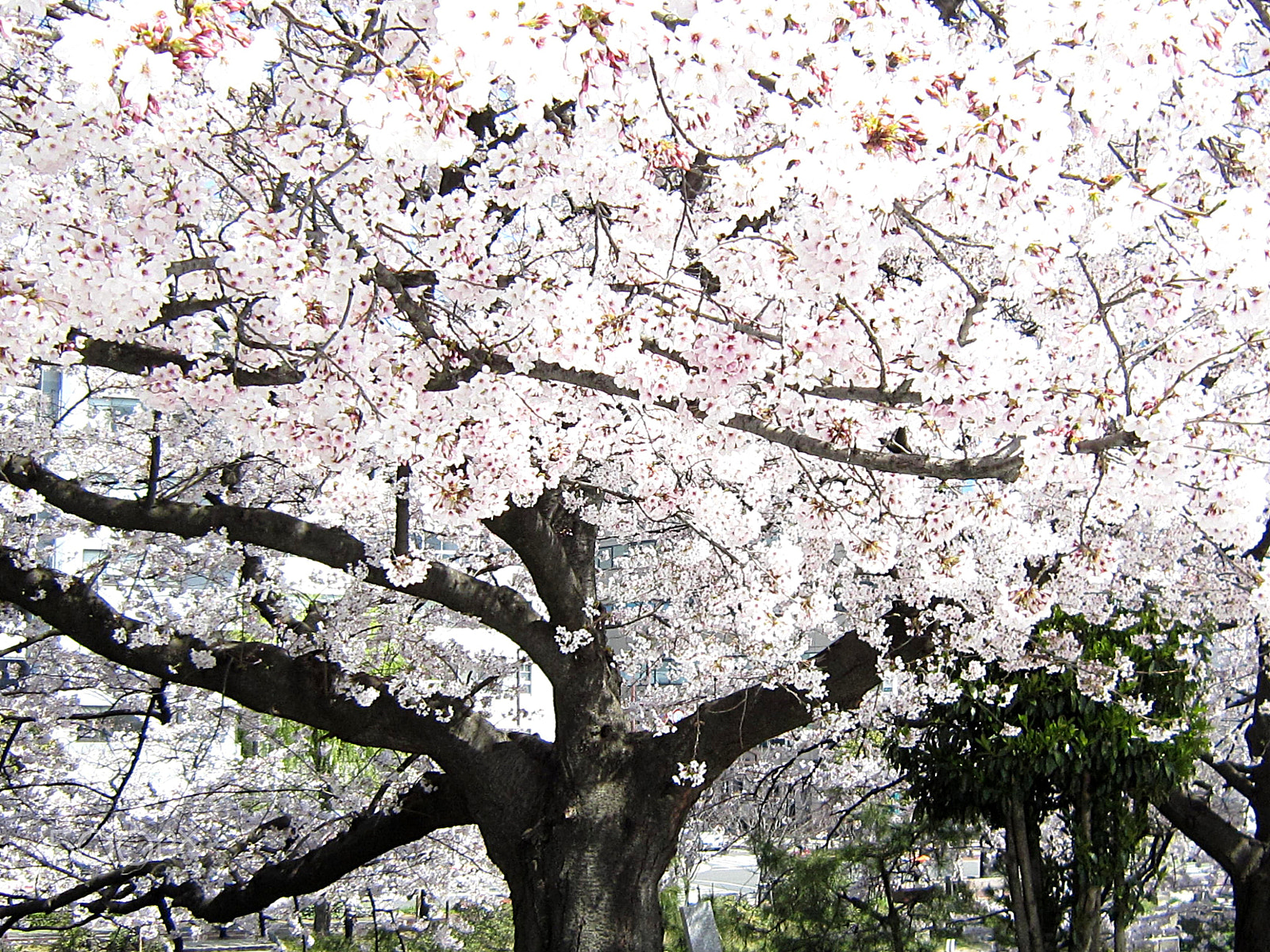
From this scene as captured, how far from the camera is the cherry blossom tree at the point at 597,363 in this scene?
246 centimetres

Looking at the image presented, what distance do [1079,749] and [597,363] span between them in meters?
4.20

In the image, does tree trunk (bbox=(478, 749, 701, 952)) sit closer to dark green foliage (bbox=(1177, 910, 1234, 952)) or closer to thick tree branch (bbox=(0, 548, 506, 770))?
thick tree branch (bbox=(0, 548, 506, 770))

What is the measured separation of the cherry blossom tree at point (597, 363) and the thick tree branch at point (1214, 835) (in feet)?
5.36

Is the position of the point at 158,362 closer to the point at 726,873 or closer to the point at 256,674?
the point at 256,674

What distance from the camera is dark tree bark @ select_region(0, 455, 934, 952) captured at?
5.66 m

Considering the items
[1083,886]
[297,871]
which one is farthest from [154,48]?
[1083,886]

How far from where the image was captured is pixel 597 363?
3686 millimetres

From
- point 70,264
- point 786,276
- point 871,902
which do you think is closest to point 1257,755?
point 871,902

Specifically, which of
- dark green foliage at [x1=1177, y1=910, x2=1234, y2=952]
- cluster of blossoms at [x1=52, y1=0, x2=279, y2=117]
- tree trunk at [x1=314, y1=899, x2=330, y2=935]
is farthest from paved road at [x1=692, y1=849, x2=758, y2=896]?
cluster of blossoms at [x1=52, y1=0, x2=279, y2=117]

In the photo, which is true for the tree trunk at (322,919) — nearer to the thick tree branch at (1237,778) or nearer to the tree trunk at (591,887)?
the tree trunk at (591,887)

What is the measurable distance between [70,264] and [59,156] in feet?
1.00

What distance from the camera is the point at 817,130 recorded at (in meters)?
2.34

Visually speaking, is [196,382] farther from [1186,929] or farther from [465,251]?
[1186,929]

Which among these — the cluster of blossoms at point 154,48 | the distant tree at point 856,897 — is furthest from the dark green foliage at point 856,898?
the cluster of blossoms at point 154,48
